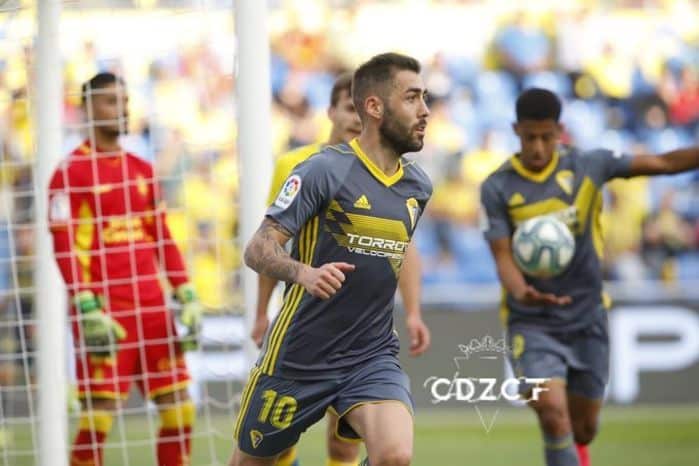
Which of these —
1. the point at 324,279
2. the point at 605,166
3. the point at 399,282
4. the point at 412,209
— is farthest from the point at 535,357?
the point at 324,279

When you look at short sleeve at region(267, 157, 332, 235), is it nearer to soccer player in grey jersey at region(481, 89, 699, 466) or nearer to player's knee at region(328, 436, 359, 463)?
player's knee at region(328, 436, 359, 463)

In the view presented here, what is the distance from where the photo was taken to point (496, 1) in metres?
17.0

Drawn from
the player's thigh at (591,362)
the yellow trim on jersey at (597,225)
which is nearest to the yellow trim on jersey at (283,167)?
the yellow trim on jersey at (597,225)

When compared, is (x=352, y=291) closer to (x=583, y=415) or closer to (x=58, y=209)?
→ (x=58, y=209)

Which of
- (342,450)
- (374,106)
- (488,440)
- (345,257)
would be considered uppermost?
(374,106)

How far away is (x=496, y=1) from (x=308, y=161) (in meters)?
12.1

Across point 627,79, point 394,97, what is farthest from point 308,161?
point 627,79

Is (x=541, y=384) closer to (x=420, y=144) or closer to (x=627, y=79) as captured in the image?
(x=420, y=144)

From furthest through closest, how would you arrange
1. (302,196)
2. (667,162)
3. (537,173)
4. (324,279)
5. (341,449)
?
(537,173) → (667,162) → (341,449) → (302,196) → (324,279)

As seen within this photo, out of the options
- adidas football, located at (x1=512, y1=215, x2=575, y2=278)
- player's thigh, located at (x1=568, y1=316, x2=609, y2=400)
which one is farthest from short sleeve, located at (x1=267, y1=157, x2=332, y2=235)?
player's thigh, located at (x1=568, y1=316, x2=609, y2=400)

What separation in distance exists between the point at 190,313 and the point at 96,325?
1.62 ft

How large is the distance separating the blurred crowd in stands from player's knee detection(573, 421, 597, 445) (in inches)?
240

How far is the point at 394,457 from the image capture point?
504 centimetres

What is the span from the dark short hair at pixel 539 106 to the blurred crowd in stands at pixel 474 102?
21.4ft
